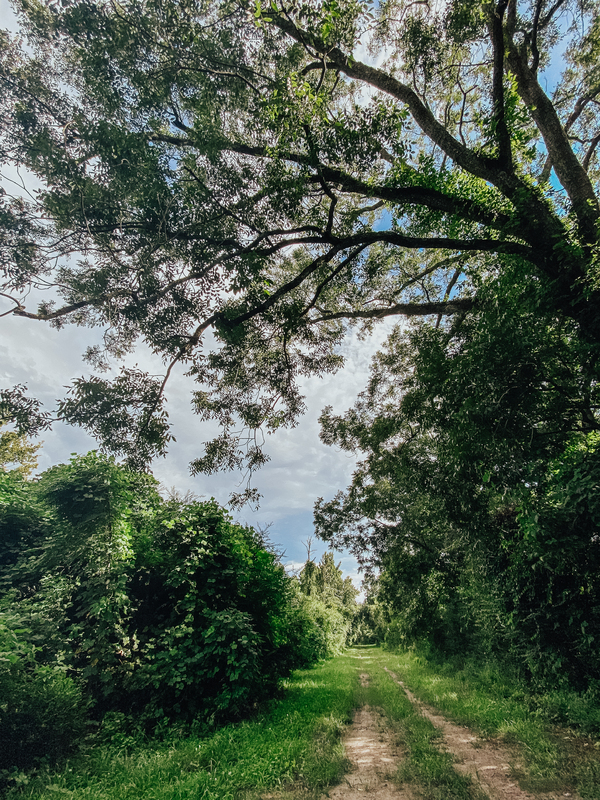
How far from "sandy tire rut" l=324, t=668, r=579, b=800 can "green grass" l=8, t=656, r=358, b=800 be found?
0.28 meters

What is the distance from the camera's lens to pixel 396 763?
16.4 feet

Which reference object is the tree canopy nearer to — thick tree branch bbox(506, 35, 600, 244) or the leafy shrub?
thick tree branch bbox(506, 35, 600, 244)

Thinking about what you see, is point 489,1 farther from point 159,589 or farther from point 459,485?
point 159,589

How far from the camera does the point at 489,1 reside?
5191mm

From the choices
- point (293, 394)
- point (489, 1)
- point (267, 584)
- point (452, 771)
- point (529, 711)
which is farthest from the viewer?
point (293, 394)

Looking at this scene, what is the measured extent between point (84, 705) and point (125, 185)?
8118 millimetres

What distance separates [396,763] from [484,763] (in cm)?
129

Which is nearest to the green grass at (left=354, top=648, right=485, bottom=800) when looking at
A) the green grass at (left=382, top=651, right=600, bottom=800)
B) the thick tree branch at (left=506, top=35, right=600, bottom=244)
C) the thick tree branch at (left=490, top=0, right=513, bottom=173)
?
the green grass at (left=382, top=651, right=600, bottom=800)

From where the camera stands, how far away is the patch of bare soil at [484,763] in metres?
4.07

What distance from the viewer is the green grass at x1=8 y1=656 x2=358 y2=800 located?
159 inches

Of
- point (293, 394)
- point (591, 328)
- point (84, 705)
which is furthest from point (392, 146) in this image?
point (84, 705)

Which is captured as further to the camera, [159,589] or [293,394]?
[293,394]

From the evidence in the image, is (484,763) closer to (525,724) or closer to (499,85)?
(525,724)

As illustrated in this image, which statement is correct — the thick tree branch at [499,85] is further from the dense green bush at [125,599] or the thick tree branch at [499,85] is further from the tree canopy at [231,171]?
the dense green bush at [125,599]
